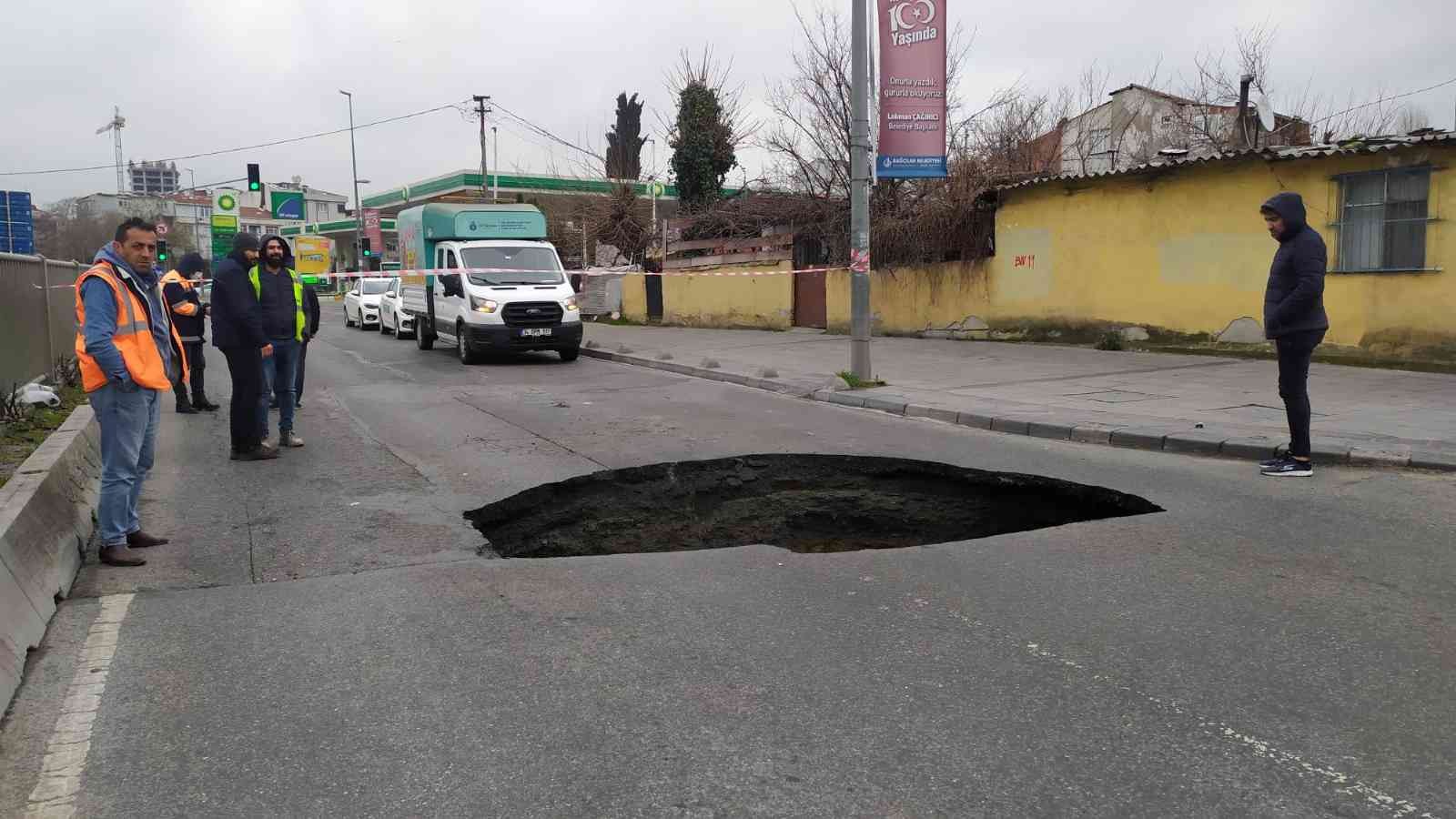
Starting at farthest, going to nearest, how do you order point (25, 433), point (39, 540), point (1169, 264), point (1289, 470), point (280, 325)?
point (1169, 264) < point (280, 325) < point (25, 433) < point (1289, 470) < point (39, 540)

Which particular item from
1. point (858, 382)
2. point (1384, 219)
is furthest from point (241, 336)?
point (1384, 219)

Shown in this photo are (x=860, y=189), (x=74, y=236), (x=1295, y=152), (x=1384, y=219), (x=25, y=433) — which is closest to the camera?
(x=25, y=433)

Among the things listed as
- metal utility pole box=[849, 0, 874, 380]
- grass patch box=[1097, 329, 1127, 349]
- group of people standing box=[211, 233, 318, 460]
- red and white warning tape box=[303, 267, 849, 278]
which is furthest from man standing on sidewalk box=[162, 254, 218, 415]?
grass patch box=[1097, 329, 1127, 349]

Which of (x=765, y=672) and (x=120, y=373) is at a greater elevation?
(x=120, y=373)

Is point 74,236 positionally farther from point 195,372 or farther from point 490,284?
point 195,372

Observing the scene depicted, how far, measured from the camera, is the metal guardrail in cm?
1045

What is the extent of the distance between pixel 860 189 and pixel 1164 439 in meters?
5.27

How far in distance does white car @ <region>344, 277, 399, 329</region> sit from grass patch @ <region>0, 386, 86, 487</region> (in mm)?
18689

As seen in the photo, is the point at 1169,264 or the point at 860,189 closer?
the point at 860,189

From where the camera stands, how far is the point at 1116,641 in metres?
4.04

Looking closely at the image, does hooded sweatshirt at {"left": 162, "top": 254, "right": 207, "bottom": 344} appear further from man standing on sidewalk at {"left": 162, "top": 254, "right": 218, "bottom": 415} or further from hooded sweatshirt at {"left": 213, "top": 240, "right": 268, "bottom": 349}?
hooded sweatshirt at {"left": 213, "top": 240, "right": 268, "bottom": 349}

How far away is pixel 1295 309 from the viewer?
278 inches

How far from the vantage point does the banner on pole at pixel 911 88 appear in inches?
458

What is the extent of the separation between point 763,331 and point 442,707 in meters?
20.2
